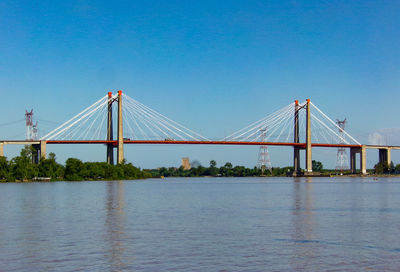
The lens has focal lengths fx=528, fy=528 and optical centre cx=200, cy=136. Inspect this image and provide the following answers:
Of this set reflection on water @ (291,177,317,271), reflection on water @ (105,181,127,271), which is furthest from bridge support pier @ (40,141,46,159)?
reflection on water @ (291,177,317,271)

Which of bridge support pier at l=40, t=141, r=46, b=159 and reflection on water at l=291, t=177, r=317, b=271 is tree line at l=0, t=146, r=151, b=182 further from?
reflection on water at l=291, t=177, r=317, b=271

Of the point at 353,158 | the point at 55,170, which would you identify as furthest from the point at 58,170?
the point at 353,158

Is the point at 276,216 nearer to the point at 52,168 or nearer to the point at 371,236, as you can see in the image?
the point at 371,236

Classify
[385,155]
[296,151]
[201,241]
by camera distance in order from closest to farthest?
[201,241] < [296,151] < [385,155]

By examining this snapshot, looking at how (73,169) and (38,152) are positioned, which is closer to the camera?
(73,169)

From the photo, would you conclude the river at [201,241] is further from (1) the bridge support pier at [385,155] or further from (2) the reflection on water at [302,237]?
(1) the bridge support pier at [385,155]

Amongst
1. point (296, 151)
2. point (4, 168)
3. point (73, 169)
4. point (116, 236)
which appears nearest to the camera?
point (116, 236)

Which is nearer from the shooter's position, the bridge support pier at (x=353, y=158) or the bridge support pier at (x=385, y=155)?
the bridge support pier at (x=353, y=158)

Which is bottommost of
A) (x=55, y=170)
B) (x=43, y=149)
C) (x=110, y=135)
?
(x=55, y=170)

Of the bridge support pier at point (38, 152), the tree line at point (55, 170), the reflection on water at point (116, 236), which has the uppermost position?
the bridge support pier at point (38, 152)

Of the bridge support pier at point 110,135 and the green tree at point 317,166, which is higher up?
the bridge support pier at point 110,135

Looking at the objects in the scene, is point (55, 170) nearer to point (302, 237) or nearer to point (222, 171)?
point (302, 237)

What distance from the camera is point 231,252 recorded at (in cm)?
1227

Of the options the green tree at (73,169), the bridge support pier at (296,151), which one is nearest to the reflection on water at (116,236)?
the green tree at (73,169)
